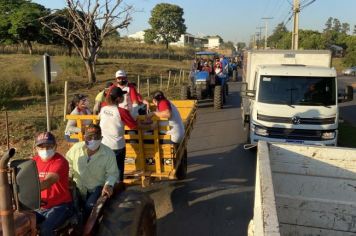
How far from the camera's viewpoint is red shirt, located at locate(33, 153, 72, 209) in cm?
373

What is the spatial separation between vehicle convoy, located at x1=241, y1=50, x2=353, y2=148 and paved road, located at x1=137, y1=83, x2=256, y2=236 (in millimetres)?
915

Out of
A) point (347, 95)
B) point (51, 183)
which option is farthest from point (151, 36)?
point (51, 183)

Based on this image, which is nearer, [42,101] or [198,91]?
[198,91]

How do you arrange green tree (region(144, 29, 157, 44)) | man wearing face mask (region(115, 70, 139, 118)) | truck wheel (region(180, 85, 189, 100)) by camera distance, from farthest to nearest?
green tree (region(144, 29, 157, 44))
truck wheel (region(180, 85, 189, 100))
man wearing face mask (region(115, 70, 139, 118))

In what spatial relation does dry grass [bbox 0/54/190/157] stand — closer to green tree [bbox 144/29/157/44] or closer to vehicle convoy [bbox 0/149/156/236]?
vehicle convoy [bbox 0/149/156/236]

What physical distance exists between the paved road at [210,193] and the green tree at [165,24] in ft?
252

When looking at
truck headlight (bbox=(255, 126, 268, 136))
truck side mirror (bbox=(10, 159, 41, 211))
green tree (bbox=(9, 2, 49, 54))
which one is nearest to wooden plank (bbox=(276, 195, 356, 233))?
truck side mirror (bbox=(10, 159, 41, 211))

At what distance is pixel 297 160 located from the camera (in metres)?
4.91

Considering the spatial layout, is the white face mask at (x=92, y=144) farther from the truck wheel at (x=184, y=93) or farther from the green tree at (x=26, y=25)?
the green tree at (x=26, y=25)

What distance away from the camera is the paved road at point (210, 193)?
5.99m

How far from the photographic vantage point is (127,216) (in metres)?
4.02

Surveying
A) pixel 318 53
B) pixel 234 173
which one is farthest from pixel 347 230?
pixel 318 53

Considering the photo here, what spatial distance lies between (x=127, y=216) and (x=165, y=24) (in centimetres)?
8567

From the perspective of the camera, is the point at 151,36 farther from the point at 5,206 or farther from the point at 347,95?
the point at 5,206
